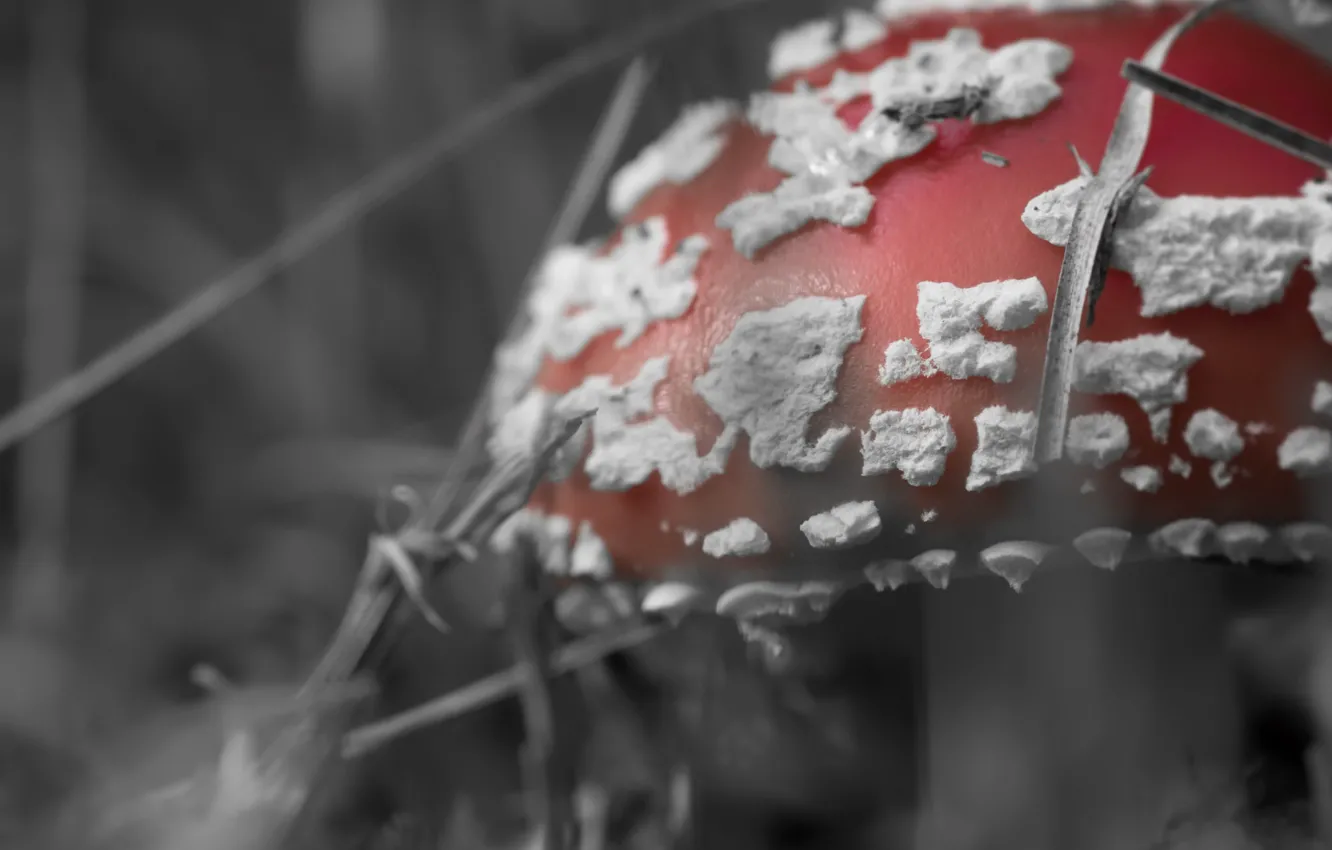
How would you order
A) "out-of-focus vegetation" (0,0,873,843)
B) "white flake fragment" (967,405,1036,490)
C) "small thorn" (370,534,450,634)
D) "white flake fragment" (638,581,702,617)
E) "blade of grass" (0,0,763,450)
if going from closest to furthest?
"white flake fragment" (967,405,1036,490) → "white flake fragment" (638,581,702,617) → "small thorn" (370,534,450,634) → "blade of grass" (0,0,763,450) → "out-of-focus vegetation" (0,0,873,843)

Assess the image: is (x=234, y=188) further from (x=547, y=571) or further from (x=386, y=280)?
(x=547, y=571)

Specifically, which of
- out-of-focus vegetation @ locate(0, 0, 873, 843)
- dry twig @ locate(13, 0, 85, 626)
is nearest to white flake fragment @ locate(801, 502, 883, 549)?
out-of-focus vegetation @ locate(0, 0, 873, 843)

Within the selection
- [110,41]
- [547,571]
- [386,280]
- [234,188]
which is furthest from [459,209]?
[547,571]

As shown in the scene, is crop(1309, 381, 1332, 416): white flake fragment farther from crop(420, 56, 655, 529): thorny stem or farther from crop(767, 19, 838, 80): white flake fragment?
crop(420, 56, 655, 529): thorny stem

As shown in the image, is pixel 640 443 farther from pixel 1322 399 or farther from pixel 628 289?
pixel 1322 399

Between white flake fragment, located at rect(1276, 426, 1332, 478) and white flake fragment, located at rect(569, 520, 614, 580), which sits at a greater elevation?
white flake fragment, located at rect(569, 520, 614, 580)

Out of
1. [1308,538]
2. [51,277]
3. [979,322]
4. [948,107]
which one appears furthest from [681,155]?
[51,277]
